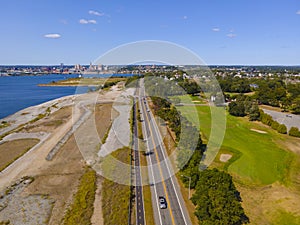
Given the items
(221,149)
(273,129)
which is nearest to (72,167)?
(221,149)

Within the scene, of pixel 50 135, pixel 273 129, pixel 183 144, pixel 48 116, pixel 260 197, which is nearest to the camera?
pixel 260 197

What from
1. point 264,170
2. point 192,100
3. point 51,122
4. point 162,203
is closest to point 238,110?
point 192,100

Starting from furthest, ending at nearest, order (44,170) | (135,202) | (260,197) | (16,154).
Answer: (16,154) < (44,170) < (260,197) < (135,202)

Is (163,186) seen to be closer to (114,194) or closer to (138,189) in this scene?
(138,189)

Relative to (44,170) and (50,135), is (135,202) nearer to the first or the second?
(44,170)

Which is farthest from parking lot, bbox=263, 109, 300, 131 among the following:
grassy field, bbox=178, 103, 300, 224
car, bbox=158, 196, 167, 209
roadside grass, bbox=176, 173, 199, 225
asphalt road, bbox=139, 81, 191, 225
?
car, bbox=158, 196, 167, 209

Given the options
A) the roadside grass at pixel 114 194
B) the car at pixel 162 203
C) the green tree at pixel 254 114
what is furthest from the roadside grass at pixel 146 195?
the green tree at pixel 254 114
